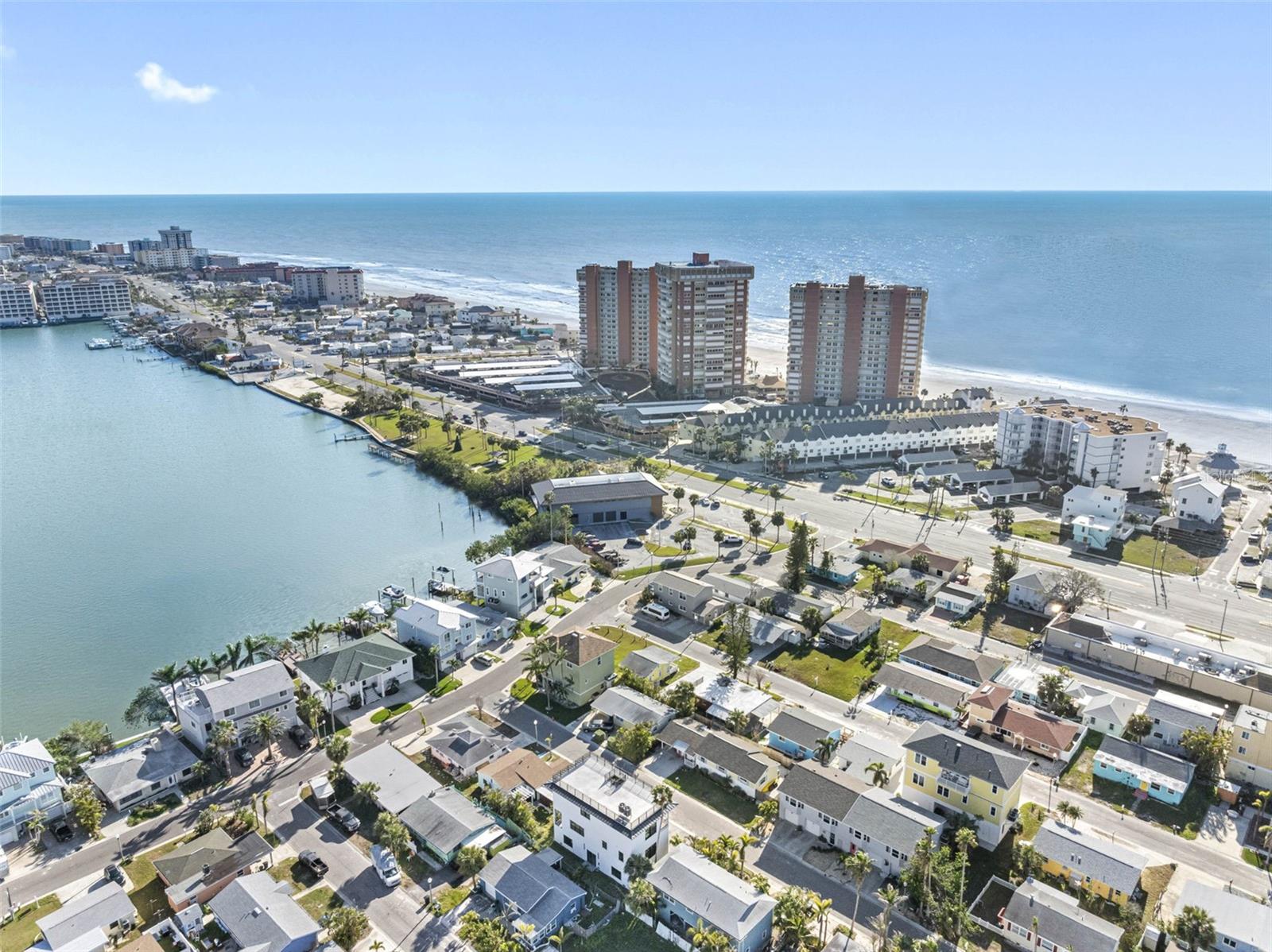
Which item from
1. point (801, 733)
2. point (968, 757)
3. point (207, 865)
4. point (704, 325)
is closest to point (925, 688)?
Answer: point (801, 733)

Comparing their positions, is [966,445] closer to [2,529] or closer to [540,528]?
[540,528]

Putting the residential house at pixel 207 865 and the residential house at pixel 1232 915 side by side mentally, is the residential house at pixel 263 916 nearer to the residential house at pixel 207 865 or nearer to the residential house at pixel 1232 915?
the residential house at pixel 207 865

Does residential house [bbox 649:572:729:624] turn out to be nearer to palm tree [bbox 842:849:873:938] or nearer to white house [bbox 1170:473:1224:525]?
palm tree [bbox 842:849:873:938]

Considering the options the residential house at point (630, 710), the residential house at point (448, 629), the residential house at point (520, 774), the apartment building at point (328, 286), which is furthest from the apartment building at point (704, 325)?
the apartment building at point (328, 286)

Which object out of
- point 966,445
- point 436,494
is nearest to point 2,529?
point 436,494

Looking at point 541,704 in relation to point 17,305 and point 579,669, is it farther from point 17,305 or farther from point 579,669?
→ point 17,305

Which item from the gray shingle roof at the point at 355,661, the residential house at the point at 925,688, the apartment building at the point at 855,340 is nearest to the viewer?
the residential house at the point at 925,688
